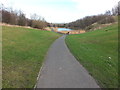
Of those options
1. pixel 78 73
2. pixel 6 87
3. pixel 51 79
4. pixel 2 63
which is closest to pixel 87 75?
pixel 78 73

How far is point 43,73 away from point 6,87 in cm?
230

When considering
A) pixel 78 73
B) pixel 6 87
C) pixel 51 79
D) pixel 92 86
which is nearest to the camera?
pixel 6 87

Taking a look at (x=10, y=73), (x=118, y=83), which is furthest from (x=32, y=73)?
(x=118, y=83)

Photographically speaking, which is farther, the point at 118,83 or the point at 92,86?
the point at 118,83

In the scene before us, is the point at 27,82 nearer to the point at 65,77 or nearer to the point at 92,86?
the point at 65,77

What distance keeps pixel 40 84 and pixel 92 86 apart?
7.59ft

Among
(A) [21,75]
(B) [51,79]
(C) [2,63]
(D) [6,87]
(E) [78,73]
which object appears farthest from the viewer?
(C) [2,63]

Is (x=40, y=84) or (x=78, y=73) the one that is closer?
(x=40, y=84)

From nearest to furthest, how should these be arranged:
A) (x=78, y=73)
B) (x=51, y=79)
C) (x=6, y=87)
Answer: (x=6, y=87), (x=51, y=79), (x=78, y=73)

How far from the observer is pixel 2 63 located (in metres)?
8.87

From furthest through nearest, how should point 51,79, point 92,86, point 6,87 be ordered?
point 51,79
point 92,86
point 6,87

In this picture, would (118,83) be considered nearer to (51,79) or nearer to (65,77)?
(65,77)

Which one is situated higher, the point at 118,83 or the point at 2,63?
the point at 2,63

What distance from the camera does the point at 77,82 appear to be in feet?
20.6
